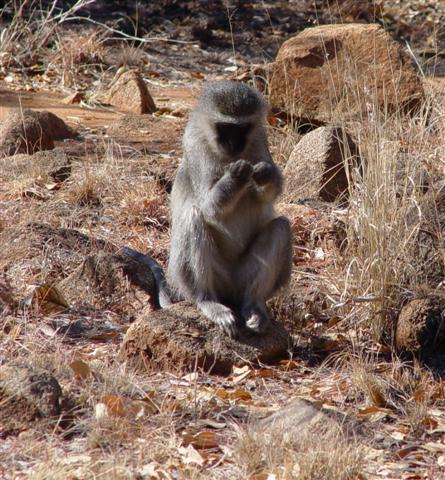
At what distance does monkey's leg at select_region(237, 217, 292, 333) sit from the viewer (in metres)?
5.67

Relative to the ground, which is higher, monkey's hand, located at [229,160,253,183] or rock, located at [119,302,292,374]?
monkey's hand, located at [229,160,253,183]

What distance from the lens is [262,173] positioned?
5.39 metres

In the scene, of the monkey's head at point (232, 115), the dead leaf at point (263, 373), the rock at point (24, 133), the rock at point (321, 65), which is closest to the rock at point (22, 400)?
the dead leaf at point (263, 373)

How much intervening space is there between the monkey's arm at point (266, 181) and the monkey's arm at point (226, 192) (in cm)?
7

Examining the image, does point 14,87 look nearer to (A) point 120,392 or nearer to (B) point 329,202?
(B) point 329,202

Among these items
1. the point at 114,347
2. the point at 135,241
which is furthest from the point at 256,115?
the point at 135,241

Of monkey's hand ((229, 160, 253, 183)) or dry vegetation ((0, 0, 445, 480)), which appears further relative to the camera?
monkey's hand ((229, 160, 253, 183))

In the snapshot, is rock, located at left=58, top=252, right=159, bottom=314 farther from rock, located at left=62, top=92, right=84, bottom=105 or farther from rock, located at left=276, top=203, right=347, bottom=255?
rock, located at left=62, top=92, right=84, bottom=105

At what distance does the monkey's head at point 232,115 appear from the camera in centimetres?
541

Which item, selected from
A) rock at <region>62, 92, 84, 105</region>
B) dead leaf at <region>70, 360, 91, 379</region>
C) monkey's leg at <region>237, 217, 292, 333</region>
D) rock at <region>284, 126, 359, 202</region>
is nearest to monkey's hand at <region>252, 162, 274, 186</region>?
monkey's leg at <region>237, 217, 292, 333</region>

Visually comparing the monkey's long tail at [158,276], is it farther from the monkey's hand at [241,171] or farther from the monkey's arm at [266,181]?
the monkey's hand at [241,171]

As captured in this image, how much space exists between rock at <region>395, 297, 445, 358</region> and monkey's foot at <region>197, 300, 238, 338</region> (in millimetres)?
904

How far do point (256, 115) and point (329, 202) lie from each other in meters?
2.37

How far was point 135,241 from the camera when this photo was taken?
23.4ft
